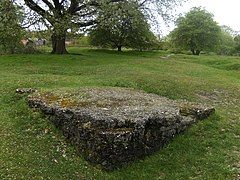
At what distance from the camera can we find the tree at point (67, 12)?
3488cm

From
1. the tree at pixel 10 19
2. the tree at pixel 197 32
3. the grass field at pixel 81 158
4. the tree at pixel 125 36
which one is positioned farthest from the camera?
the tree at pixel 197 32

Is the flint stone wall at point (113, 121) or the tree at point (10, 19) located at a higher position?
the tree at point (10, 19)

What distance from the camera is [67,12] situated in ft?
124

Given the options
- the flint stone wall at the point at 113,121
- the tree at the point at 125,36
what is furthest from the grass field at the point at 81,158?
the tree at the point at 125,36

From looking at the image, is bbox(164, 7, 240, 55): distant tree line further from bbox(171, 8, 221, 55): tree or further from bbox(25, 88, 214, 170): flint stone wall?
bbox(25, 88, 214, 170): flint stone wall

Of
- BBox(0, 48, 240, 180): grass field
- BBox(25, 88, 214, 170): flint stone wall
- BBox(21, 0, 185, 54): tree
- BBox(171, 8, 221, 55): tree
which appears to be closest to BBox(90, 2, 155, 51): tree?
BBox(21, 0, 185, 54): tree

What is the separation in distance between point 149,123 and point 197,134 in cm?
298

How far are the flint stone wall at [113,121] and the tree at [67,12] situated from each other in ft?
54.3

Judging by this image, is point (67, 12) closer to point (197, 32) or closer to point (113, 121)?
point (113, 121)

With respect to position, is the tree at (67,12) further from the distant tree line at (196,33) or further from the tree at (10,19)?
the distant tree line at (196,33)

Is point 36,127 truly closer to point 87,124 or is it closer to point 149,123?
point 87,124

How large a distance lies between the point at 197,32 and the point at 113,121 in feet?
202

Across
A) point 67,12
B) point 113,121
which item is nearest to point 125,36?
point 67,12

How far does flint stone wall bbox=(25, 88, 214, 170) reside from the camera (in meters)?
14.7
